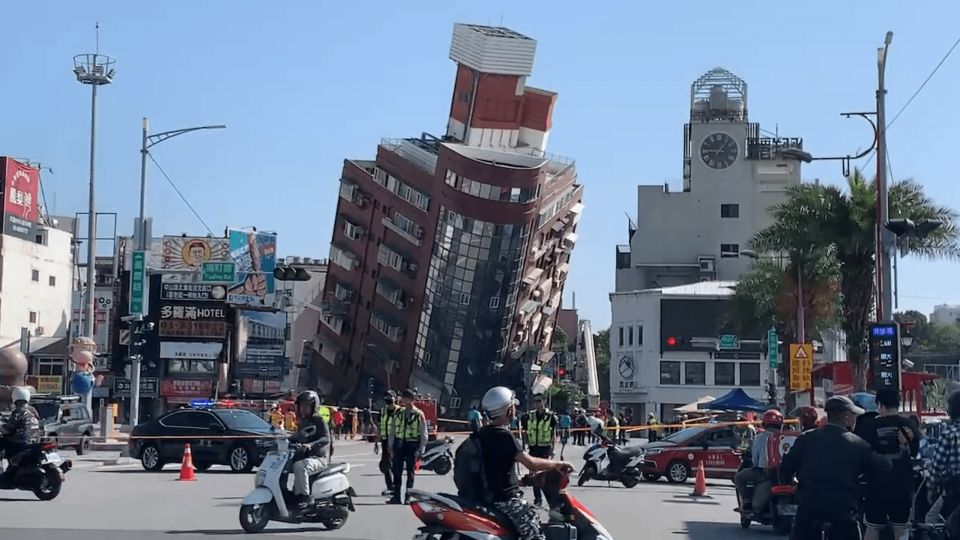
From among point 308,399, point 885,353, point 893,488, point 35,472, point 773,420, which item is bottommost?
point 35,472

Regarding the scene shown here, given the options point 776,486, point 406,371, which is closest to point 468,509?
point 776,486

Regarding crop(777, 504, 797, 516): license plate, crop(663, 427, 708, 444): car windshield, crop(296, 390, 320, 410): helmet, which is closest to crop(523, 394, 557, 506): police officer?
crop(777, 504, 797, 516): license plate

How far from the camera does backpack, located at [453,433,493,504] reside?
9297 millimetres

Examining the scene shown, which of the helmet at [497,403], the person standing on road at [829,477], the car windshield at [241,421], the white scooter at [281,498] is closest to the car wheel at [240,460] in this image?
the car windshield at [241,421]

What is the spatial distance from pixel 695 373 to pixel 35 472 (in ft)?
222

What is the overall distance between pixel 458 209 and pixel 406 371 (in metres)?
13.4

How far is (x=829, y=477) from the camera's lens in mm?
9422

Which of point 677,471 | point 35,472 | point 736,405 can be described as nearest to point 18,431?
point 35,472

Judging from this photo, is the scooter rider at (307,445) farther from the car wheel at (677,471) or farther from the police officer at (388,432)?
the car wheel at (677,471)

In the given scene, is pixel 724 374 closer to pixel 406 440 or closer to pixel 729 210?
pixel 729 210

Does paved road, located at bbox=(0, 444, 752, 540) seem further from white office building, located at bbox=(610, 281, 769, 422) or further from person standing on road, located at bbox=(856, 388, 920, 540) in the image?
white office building, located at bbox=(610, 281, 769, 422)

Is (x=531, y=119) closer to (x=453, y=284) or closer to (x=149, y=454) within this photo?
(x=453, y=284)

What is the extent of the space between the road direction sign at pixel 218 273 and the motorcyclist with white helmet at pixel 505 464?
221 ft

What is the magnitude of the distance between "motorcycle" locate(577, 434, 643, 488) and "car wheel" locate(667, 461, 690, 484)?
2.08 metres
